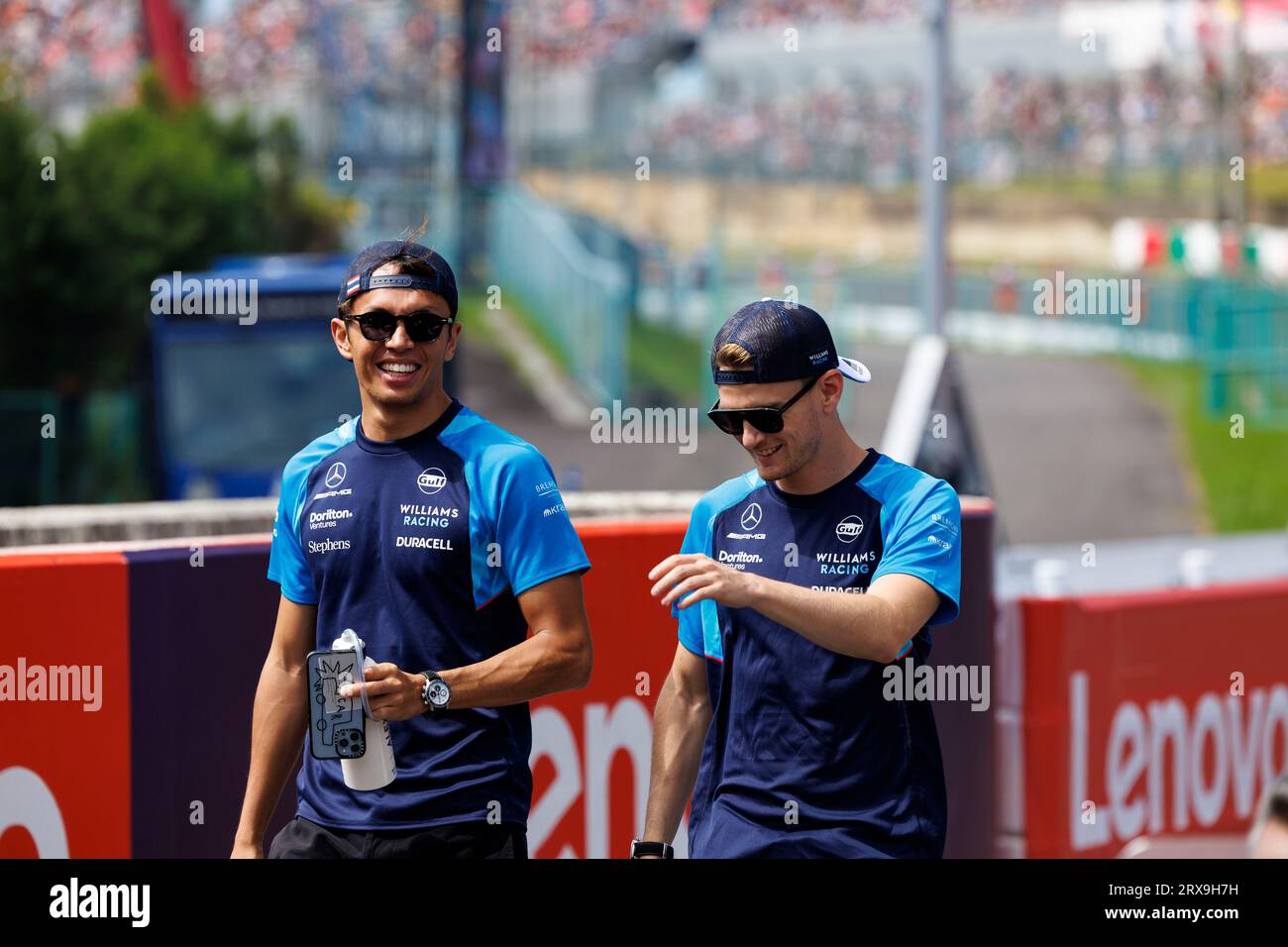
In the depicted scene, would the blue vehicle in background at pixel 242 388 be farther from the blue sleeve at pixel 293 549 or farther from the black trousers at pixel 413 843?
the black trousers at pixel 413 843

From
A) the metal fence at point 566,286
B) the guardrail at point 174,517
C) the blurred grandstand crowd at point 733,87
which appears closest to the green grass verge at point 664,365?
the metal fence at point 566,286

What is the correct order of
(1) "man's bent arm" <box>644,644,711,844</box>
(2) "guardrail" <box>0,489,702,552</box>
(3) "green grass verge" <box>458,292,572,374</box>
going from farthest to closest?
(3) "green grass verge" <box>458,292,572,374</box>, (2) "guardrail" <box>0,489,702,552</box>, (1) "man's bent arm" <box>644,644,711,844</box>

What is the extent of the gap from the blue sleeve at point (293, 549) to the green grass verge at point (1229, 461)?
21554 millimetres

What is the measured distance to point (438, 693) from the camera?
12.1 feet

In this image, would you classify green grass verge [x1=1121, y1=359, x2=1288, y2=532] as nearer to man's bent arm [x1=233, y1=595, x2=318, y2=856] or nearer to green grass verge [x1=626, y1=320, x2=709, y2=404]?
green grass verge [x1=626, y1=320, x2=709, y2=404]

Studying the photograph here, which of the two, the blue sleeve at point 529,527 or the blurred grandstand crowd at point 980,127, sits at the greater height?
the blurred grandstand crowd at point 980,127

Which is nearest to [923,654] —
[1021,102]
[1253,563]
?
[1253,563]

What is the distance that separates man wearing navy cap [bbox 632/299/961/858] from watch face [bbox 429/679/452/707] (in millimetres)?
485

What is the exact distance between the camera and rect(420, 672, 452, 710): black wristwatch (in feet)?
12.1

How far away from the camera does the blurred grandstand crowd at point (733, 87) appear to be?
37.8 m

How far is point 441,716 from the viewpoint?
12.5ft

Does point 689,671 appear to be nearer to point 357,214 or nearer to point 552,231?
point 552,231

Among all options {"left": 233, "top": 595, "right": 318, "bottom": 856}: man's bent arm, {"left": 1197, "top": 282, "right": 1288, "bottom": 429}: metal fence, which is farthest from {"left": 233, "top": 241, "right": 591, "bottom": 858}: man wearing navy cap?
{"left": 1197, "top": 282, "right": 1288, "bottom": 429}: metal fence

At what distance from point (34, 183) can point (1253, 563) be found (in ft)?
48.0
